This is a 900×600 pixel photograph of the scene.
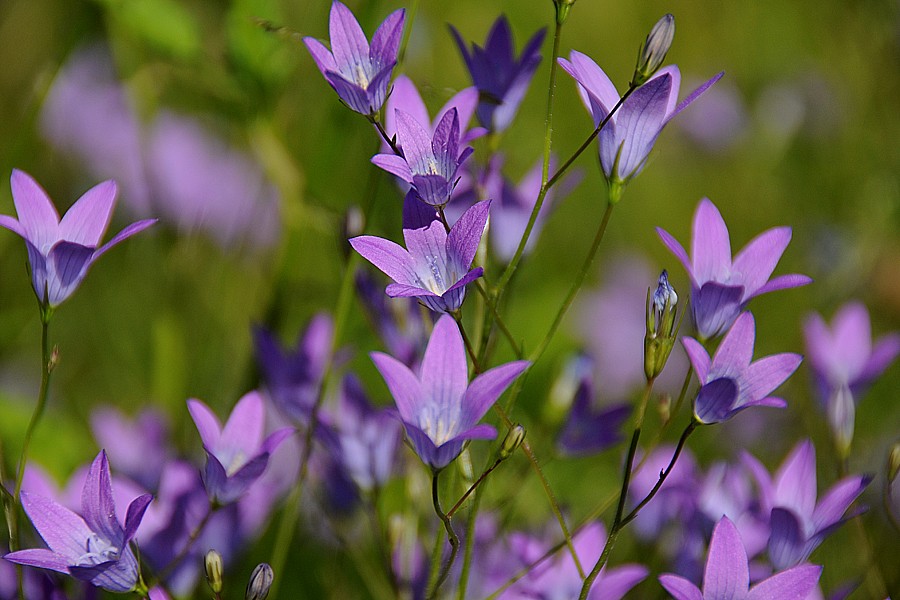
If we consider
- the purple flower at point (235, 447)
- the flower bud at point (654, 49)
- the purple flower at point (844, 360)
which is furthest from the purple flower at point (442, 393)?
the purple flower at point (844, 360)

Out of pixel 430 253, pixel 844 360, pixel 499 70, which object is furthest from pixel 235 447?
pixel 844 360

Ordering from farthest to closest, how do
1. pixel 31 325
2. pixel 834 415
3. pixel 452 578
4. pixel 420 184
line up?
1. pixel 31 325
2. pixel 452 578
3. pixel 834 415
4. pixel 420 184

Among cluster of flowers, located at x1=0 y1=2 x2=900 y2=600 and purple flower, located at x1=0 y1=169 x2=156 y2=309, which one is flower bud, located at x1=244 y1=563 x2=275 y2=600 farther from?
purple flower, located at x1=0 y1=169 x2=156 y2=309

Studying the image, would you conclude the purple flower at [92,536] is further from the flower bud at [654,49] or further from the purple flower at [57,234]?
the flower bud at [654,49]

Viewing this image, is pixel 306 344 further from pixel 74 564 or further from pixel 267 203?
pixel 267 203

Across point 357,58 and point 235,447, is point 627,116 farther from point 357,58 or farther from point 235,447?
point 235,447

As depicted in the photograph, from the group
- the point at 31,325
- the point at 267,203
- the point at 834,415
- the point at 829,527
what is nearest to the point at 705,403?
the point at 829,527
